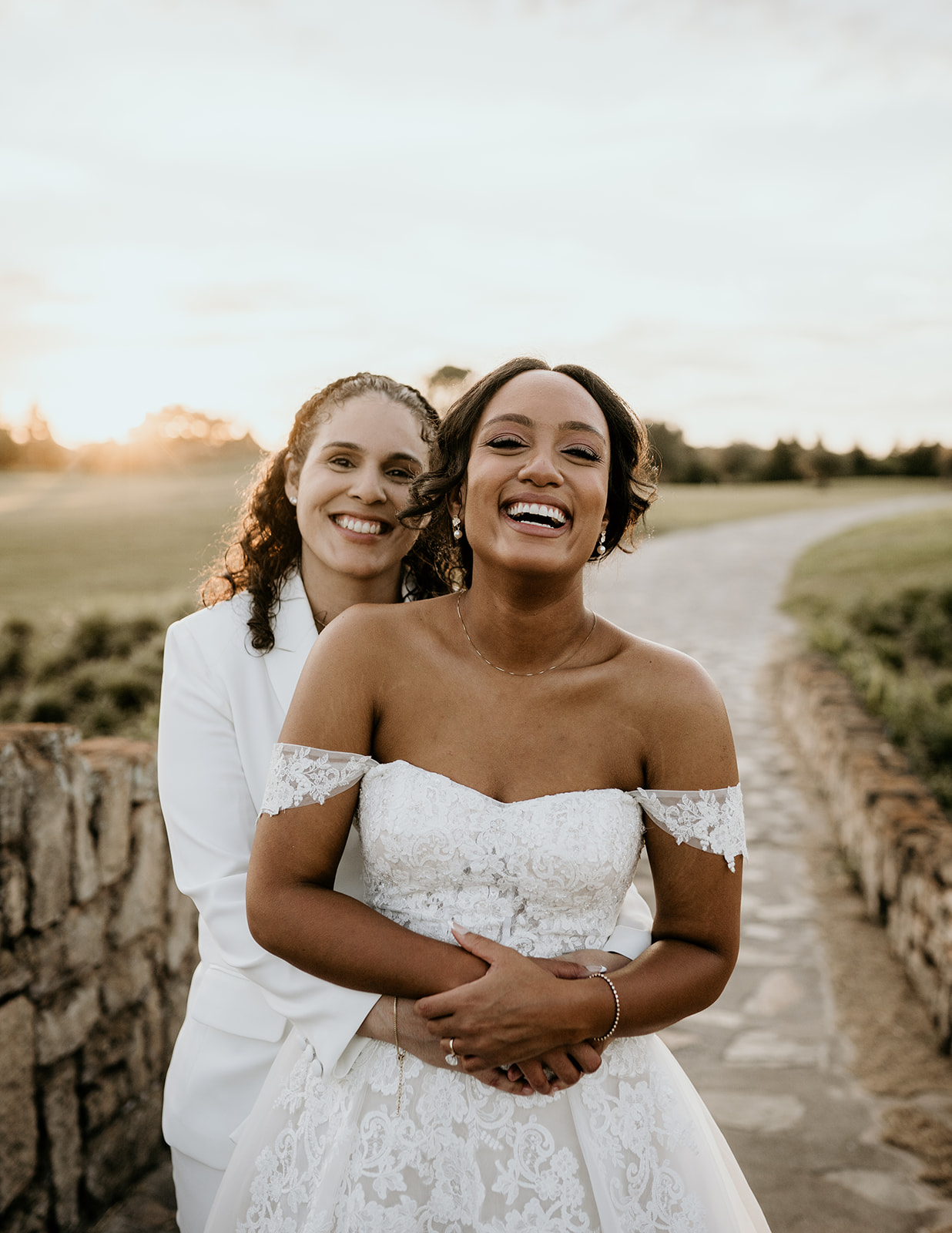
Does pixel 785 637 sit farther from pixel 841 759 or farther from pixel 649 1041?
pixel 649 1041

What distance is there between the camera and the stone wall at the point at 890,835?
4.55m

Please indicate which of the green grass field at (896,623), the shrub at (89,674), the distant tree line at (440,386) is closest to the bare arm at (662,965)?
the green grass field at (896,623)

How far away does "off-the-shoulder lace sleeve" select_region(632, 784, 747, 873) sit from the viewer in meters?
1.99

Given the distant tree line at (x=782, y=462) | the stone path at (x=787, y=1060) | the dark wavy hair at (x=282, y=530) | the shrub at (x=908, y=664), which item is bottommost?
the stone path at (x=787, y=1060)

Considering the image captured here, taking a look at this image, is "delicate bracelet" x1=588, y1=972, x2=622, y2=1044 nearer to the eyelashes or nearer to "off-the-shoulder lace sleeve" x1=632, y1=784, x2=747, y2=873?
"off-the-shoulder lace sleeve" x1=632, y1=784, x2=747, y2=873

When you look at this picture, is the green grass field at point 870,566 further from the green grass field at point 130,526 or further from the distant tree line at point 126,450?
the distant tree line at point 126,450

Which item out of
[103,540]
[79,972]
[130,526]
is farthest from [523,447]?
[130,526]

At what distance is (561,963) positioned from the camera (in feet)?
→ 6.38

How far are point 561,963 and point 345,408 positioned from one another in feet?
5.33

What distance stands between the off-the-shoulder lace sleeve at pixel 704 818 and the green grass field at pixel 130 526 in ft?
3.42

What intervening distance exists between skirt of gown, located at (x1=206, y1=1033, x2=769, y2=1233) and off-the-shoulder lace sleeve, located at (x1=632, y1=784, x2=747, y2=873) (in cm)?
48

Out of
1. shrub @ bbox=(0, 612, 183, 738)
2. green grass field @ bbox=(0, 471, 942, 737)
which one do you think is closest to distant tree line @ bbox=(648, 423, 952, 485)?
green grass field @ bbox=(0, 471, 942, 737)

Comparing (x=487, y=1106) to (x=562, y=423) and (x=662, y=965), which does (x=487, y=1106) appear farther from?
(x=562, y=423)

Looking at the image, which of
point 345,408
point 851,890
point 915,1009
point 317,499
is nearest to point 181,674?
point 317,499
